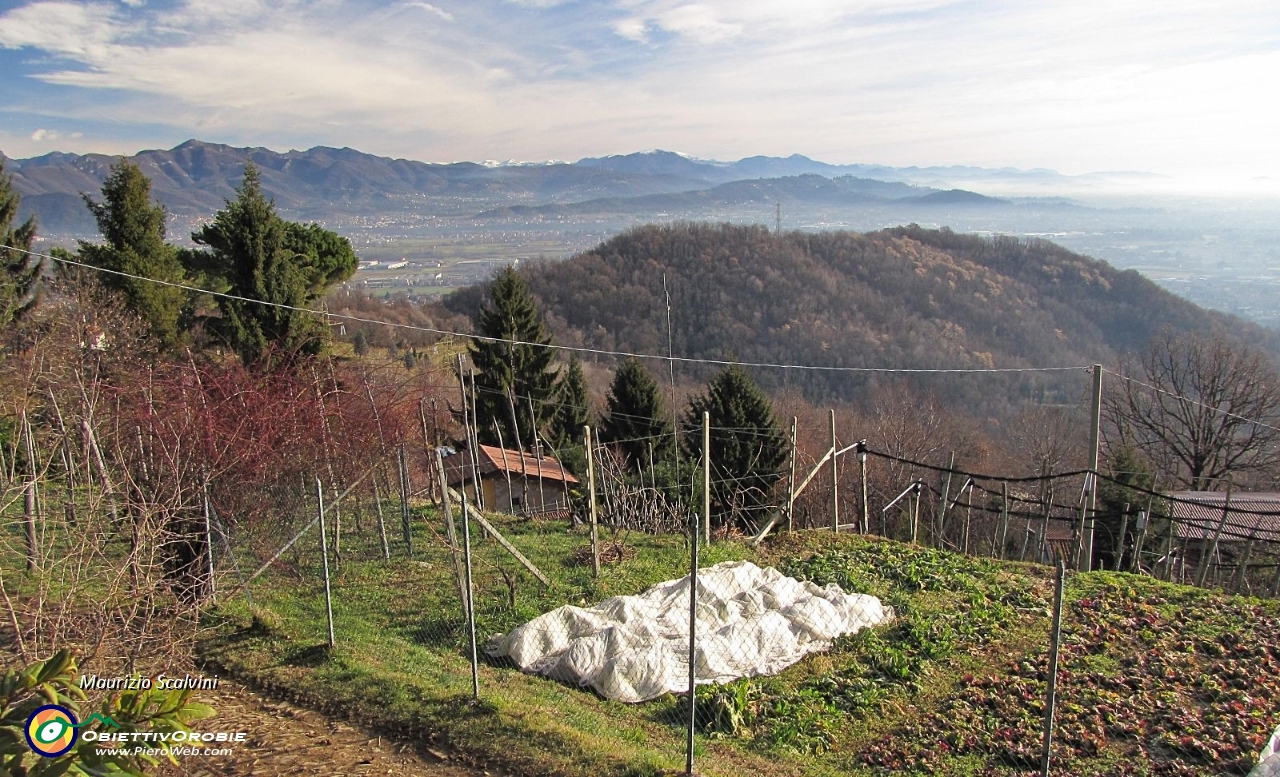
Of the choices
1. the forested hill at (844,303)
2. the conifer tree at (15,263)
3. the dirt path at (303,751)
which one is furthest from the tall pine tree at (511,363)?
the dirt path at (303,751)

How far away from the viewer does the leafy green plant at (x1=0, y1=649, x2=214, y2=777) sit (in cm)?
217

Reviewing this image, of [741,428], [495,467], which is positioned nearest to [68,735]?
[495,467]

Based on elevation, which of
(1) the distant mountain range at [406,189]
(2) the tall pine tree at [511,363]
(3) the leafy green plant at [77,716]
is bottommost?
(2) the tall pine tree at [511,363]

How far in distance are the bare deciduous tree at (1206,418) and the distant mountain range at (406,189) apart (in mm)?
63508

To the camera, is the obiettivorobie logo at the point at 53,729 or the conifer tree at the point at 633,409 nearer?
the obiettivorobie logo at the point at 53,729

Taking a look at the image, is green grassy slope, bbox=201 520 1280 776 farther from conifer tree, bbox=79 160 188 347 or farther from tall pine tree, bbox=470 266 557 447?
tall pine tree, bbox=470 266 557 447

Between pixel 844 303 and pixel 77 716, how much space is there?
58522 millimetres

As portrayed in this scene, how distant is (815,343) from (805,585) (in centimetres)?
4532

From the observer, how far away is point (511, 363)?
82.8 ft

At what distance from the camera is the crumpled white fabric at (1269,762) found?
4855 millimetres

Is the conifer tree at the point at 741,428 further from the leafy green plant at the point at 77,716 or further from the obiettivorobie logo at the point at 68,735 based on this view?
the leafy green plant at the point at 77,716

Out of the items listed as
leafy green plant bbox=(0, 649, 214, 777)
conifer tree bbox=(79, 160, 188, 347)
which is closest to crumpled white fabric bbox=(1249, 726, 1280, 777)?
leafy green plant bbox=(0, 649, 214, 777)

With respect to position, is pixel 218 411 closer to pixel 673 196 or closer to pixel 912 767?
pixel 912 767

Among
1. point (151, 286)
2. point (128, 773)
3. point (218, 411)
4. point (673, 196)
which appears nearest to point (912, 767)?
point (128, 773)
